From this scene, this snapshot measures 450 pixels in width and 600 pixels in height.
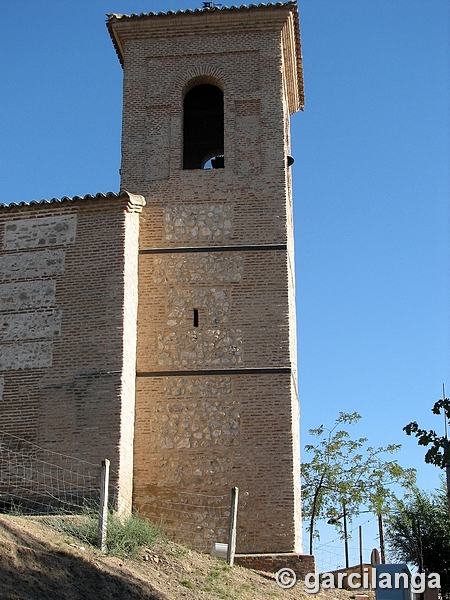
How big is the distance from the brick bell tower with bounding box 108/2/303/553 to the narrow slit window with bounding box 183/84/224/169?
7 centimetres

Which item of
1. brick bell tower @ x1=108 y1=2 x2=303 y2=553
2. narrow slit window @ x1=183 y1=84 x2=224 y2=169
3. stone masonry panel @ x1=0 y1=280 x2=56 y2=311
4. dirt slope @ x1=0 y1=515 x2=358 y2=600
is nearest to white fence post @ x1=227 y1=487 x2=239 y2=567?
dirt slope @ x1=0 y1=515 x2=358 y2=600

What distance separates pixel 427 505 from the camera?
2352cm

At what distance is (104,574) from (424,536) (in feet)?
46.7

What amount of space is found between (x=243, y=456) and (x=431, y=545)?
1001 centimetres

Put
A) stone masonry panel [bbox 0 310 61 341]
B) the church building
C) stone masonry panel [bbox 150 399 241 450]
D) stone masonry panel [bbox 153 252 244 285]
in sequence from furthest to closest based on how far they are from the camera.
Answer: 1. stone masonry panel [bbox 153 252 244 285]
2. stone masonry panel [bbox 0 310 61 341]
3. stone masonry panel [bbox 150 399 241 450]
4. the church building

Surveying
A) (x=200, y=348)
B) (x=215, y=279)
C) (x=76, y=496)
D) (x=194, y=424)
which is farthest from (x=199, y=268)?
(x=76, y=496)

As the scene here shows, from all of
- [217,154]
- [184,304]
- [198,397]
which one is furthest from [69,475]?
[217,154]

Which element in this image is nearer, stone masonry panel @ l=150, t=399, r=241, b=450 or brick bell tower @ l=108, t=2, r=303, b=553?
brick bell tower @ l=108, t=2, r=303, b=553

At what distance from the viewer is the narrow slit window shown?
1883 centimetres

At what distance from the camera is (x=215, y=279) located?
51.0 ft

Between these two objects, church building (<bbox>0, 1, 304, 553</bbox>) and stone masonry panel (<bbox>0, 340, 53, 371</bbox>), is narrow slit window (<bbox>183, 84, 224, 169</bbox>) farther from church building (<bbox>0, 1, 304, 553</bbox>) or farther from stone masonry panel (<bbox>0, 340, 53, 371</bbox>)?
stone masonry panel (<bbox>0, 340, 53, 371</bbox>)

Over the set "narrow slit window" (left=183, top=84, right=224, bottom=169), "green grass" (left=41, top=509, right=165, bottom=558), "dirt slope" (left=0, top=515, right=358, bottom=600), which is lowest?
"dirt slope" (left=0, top=515, right=358, bottom=600)

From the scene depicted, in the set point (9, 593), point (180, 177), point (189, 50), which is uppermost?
point (189, 50)

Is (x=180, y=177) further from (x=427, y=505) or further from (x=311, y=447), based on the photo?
(x=427, y=505)
